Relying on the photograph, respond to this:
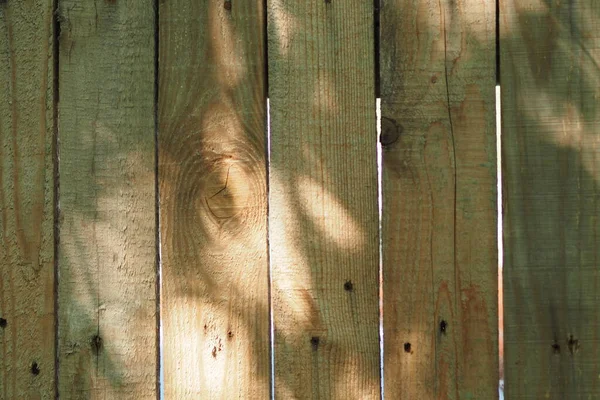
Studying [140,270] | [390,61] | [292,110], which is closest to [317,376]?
[140,270]

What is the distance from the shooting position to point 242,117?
97.8 inches

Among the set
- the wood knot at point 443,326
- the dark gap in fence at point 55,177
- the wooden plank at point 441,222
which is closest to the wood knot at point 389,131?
the wooden plank at point 441,222

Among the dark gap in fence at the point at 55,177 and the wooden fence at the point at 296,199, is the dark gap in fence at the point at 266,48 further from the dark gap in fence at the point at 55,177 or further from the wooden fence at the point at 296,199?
the dark gap in fence at the point at 55,177

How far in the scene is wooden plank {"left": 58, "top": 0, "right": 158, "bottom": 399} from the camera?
249 cm

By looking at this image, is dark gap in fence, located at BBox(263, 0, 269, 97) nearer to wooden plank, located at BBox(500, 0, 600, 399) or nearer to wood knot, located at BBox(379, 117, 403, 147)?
wood knot, located at BBox(379, 117, 403, 147)

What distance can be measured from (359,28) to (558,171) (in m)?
0.73

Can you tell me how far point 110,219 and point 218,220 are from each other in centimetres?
33

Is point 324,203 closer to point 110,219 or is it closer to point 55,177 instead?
point 110,219

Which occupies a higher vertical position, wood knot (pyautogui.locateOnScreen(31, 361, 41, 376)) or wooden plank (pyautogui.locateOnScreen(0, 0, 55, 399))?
wooden plank (pyautogui.locateOnScreen(0, 0, 55, 399))

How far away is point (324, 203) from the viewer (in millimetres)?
2465

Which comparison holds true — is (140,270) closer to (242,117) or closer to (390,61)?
(242,117)

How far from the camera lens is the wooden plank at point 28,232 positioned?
8.23ft

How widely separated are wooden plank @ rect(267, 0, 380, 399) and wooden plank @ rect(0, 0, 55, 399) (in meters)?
0.69

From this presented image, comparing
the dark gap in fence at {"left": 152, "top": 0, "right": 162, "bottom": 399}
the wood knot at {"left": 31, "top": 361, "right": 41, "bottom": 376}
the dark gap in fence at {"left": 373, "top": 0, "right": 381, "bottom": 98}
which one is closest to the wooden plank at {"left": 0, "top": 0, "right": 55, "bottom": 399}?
the wood knot at {"left": 31, "top": 361, "right": 41, "bottom": 376}
